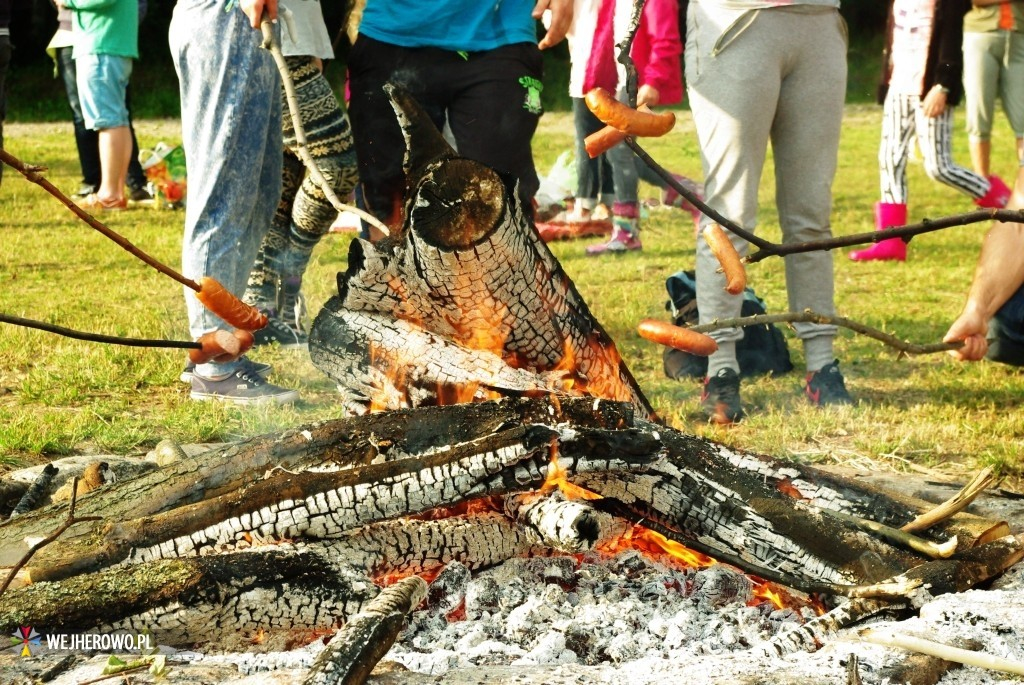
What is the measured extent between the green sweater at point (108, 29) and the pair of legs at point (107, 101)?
0.07 meters

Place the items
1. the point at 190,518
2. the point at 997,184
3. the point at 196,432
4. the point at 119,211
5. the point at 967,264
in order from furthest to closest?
the point at 119,211 < the point at 997,184 < the point at 967,264 < the point at 196,432 < the point at 190,518

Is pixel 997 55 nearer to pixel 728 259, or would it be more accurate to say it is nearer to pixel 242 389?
pixel 242 389

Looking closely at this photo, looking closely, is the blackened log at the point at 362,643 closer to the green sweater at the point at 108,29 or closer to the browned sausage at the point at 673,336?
the browned sausage at the point at 673,336

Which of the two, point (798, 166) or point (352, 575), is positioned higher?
point (798, 166)

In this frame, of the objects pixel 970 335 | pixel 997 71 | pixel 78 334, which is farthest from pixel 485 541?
pixel 997 71

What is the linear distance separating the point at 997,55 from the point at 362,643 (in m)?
6.94

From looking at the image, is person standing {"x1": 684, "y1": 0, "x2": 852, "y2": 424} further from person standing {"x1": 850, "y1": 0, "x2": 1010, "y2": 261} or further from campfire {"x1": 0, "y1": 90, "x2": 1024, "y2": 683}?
person standing {"x1": 850, "y1": 0, "x2": 1010, "y2": 261}

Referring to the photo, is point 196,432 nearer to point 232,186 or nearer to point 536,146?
point 232,186

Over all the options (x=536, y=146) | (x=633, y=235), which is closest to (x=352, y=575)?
(x=633, y=235)

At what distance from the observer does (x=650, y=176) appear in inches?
326

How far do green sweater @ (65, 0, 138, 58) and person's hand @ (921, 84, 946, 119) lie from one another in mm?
5484

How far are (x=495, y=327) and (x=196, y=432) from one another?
5.75 feet

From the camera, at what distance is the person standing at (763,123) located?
425 centimetres

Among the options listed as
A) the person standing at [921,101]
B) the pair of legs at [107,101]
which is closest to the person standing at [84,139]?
the pair of legs at [107,101]
